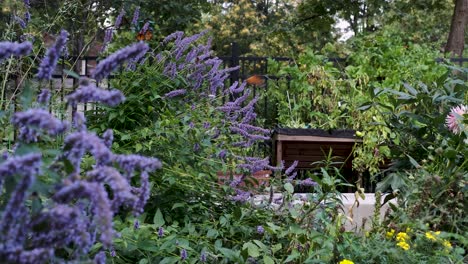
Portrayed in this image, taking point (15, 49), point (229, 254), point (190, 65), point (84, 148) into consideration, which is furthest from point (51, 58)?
point (190, 65)

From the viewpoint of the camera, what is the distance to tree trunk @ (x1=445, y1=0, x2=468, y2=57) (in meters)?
8.64

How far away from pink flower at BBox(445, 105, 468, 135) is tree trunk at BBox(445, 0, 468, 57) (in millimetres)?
6160

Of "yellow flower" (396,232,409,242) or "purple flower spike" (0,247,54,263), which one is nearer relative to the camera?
"purple flower spike" (0,247,54,263)

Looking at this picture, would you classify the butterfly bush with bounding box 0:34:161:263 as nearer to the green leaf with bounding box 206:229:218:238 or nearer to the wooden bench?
the green leaf with bounding box 206:229:218:238

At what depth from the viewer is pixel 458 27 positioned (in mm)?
8812

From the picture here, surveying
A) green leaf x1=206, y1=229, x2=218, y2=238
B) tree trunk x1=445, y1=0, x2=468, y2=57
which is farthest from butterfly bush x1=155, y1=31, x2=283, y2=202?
tree trunk x1=445, y1=0, x2=468, y2=57

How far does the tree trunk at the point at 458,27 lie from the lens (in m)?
8.64

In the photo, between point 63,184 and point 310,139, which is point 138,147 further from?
point 310,139

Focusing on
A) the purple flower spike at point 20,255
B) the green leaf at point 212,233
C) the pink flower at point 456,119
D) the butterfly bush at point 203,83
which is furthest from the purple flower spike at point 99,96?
the pink flower at point 456,119

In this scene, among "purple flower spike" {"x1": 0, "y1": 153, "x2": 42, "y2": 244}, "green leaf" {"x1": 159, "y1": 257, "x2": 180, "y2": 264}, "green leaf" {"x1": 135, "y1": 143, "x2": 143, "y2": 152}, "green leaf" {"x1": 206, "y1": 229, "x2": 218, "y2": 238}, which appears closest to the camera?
"purple flower spike" {"x1": 0, "y1": 153, "x2": 42, "y2": 244}

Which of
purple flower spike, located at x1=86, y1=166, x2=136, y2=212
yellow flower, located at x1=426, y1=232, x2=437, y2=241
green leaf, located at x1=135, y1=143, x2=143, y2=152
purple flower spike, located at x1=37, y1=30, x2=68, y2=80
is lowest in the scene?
yellow flower, located at x1=426, y1=232, x2=437, y2=241

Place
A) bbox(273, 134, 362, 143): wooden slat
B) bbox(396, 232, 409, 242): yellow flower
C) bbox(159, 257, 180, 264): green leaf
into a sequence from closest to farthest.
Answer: bbox(159, 257, 180, 264): green leaf → bbox(396, 232, 409, 242): yellow flower → bbox(273, 134, 362, 143): wooden slat

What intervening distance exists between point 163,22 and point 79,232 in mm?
9178

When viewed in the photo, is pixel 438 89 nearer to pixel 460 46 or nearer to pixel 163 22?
pixel 460 46
